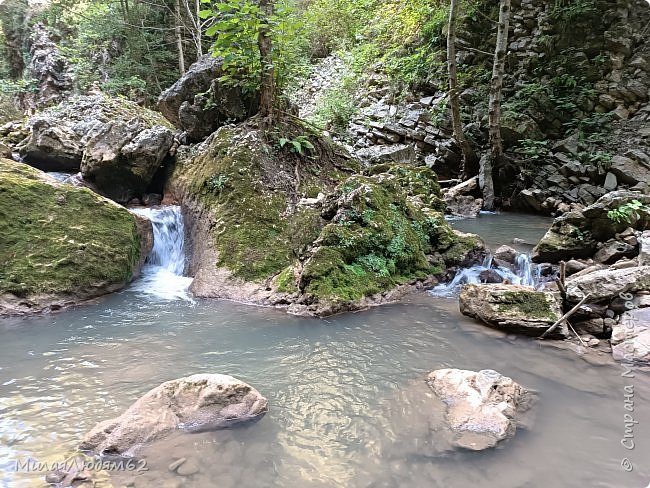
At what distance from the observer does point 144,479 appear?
280 cm

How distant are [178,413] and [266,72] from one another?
7.16 metres

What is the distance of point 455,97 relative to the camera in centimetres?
1338

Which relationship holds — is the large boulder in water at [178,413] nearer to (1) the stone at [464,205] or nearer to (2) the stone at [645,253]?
(2) the stone at [645,253]

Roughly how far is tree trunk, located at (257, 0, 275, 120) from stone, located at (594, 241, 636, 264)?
6.90 m

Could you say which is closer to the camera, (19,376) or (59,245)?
(19,376)

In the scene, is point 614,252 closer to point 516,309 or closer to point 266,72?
point 516,309

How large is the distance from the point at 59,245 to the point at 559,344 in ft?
23.7

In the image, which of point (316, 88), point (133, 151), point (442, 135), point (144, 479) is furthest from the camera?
point (316, 88)

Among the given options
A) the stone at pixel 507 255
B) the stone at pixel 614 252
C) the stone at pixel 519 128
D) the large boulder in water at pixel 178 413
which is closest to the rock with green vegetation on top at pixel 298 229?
the stone at pixel 507 255

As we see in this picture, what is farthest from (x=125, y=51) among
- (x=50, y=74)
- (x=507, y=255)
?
(x=507, y=255)

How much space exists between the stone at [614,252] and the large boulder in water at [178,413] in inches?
257

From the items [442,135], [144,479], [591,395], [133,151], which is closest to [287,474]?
[144,479]

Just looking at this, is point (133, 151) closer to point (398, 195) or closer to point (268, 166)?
point (268, 166)

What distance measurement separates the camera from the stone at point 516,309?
5.23m
